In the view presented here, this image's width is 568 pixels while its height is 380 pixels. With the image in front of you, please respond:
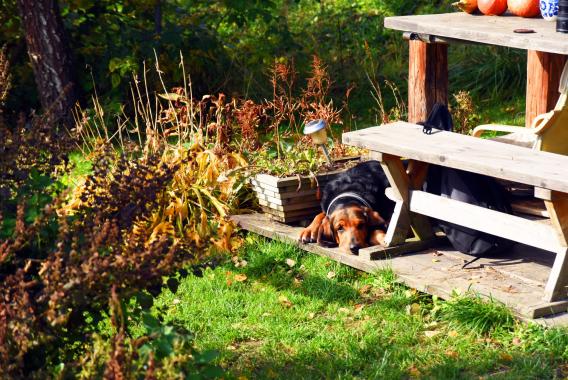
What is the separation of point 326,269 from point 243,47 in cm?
579

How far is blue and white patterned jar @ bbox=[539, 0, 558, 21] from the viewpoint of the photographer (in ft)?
19.2

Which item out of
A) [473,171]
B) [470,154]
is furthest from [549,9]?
[473,171]

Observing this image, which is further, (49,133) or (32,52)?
(32,52)

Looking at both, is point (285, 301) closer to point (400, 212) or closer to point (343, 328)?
point (343, 328)

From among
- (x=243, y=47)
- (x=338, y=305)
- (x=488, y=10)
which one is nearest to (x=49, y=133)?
(x=338, y=305)

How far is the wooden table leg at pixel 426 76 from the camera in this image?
6527 mm

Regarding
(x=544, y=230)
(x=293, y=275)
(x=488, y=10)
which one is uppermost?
(x=488, y=10)

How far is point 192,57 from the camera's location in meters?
9.88

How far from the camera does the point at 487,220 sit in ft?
16.5

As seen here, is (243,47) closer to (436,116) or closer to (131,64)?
(131,64)

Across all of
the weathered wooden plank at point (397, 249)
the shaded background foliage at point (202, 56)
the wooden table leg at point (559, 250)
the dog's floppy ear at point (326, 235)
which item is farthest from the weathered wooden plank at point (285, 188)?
the shaded background foliage at point (202, 56)

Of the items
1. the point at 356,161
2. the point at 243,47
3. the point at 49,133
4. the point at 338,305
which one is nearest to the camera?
the point at 49,133

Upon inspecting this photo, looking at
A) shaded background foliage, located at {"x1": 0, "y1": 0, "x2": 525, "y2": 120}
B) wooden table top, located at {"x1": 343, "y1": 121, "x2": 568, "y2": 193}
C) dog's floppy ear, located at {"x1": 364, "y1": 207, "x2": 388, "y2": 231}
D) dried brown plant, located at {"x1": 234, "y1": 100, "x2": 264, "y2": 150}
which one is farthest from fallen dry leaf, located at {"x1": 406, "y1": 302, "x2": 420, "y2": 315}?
shaded background foliage, located at {"x1": 0, "y1": 0, "x2": 525, "y2": 120}

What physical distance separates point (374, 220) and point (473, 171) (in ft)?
3.59
